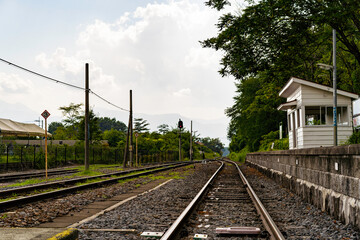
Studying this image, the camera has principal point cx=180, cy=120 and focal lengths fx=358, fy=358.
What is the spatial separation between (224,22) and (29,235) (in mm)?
13952

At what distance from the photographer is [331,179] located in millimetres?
6777

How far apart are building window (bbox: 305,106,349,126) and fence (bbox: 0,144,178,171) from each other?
62.2 feet

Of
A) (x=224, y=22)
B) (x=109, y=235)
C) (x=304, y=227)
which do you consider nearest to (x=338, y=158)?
(x=304, y=227)

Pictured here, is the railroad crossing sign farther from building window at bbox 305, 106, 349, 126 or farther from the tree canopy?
building window at bbox 305, 106, 349, 126

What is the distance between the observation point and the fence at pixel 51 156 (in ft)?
86.0

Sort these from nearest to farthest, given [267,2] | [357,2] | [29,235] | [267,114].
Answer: [29,235], [357,2], [267,2], [267,114]

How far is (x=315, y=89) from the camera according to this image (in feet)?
58.3

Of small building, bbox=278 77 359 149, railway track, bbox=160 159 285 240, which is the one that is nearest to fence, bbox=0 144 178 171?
small building, bbox=278 77 359 149

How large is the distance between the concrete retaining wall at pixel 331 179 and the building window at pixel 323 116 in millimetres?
8450

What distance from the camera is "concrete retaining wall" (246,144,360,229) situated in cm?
555

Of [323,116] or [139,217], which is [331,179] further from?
[323,116]

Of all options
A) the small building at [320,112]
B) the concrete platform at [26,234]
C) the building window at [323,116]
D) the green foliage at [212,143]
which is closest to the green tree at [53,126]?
the green foliage at [212,143]

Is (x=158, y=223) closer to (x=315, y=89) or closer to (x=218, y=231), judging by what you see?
(x=218, y=231)

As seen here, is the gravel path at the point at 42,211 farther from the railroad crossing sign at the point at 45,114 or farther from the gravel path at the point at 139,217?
the railroad crossing sign at the point at 45,114
